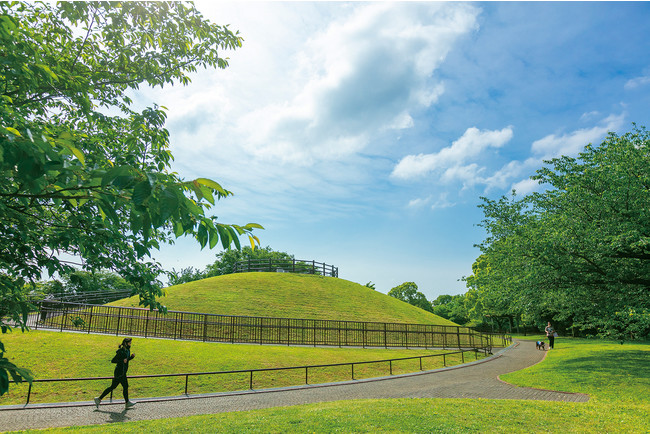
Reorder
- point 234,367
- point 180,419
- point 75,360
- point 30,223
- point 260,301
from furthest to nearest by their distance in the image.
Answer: point 260,301
point 234,367
point 75,360
point 180,419
point 30,223

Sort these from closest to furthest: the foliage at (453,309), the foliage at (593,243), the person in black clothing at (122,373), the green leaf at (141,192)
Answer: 1. the green leaf at (141,192)
2. the person in black clothing at (122,373)
3. the foliage at (593,243)
4. the foliage at (453,309)

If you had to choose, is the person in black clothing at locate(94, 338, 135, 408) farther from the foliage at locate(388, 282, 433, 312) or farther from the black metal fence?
the foliage at locate(388, 282, 433, 312)

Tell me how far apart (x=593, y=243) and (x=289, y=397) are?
552 inches

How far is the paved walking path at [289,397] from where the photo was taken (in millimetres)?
8953

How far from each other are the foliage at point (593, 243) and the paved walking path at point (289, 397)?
17.0ft

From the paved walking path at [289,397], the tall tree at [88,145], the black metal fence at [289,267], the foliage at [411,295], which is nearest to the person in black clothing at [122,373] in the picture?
the paved walking path at [289,397]

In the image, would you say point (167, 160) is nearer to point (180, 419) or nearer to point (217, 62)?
point (217, 62)

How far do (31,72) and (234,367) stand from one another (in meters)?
14.6

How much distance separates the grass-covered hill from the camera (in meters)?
30.5

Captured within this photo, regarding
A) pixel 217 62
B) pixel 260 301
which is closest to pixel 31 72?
pixel 217 62

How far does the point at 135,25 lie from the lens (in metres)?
6.50

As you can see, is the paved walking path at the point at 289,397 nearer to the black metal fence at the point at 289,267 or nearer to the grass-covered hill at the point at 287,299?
the grass-covered hill at the point at 287,299

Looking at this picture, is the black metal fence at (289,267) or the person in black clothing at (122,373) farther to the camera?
the black metal fence at (289,267)

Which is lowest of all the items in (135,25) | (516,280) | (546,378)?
(546,378)
